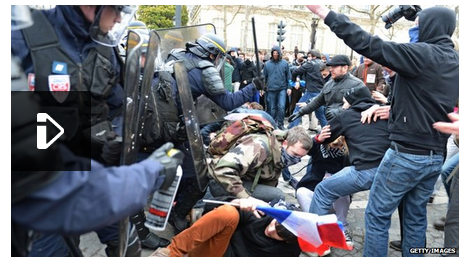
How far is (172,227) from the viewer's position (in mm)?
3021

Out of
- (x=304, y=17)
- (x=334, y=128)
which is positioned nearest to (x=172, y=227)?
(x=334, y=128)

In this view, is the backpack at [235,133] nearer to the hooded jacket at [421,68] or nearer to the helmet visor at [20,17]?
the hooded jacket at [421,68]

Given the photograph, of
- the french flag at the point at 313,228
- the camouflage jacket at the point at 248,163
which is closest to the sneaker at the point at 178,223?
the camouflage jacket at the point at 248,163

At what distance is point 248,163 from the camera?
2324 millimetres

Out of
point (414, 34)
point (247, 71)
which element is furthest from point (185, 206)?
point (247, 71)

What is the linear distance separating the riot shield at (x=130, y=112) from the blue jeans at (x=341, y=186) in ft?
5.02

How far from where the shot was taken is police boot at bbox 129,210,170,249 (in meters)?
2.41

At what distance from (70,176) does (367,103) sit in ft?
7.82

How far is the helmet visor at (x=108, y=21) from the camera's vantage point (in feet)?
5.09

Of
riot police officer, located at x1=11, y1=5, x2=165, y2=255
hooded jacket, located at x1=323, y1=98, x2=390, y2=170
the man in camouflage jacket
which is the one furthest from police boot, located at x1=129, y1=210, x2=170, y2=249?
hooded jacket, located at x1=323, y1=98, x2=390, y2=170

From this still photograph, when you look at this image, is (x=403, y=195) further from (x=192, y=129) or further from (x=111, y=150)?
(x=111, y=150)

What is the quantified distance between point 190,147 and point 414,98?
143cm

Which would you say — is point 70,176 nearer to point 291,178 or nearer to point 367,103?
point 367,103

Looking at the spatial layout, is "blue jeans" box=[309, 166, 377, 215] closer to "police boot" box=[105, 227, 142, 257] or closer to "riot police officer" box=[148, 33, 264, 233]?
"riot police officer" box=[148, 33, 264, 233]
